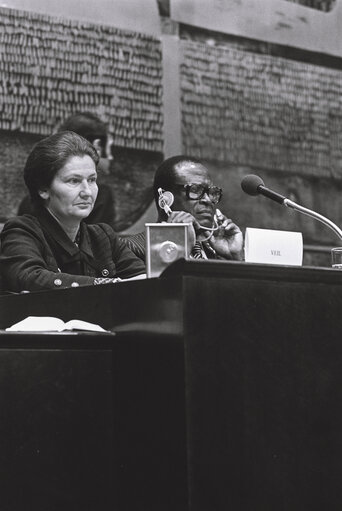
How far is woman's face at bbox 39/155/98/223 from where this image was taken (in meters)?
3.03

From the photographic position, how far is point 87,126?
13.0 feet

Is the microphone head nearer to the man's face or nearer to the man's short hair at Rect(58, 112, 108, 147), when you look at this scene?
the man's face

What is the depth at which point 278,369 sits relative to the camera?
6.50ft

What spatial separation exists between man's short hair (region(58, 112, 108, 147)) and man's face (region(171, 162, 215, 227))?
574mm

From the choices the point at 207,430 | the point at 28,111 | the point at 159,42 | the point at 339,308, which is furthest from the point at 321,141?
the point at 207,430

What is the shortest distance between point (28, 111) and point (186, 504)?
7.60ft

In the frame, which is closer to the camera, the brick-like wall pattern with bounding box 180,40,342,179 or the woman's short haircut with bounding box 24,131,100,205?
the woman's short haircut with bounding box 24,131,100,205

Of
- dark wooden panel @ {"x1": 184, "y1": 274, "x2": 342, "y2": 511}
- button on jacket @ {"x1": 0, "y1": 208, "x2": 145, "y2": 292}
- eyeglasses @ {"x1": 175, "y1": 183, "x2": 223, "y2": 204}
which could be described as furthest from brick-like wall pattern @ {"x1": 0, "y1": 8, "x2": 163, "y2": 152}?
dark wooden panel @ {"x1": 184, "y1": 274, "x2": 342, "y2": 511}

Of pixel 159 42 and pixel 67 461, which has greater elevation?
pixel 159 42

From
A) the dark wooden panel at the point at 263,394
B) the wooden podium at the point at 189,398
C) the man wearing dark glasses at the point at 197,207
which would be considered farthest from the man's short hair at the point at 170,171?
the dark wooden panel at the point at 263,394

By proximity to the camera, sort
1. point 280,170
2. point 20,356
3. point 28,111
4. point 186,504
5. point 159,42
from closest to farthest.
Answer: point 186,504 → point 20,356 → point 28,111 → point 159,42 → point 280,170

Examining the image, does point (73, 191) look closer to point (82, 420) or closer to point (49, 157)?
point (49, 157)

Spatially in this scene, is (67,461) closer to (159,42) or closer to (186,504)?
(186,504)

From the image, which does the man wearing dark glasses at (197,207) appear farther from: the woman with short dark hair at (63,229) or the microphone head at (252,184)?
the microphone head at (252,184)
